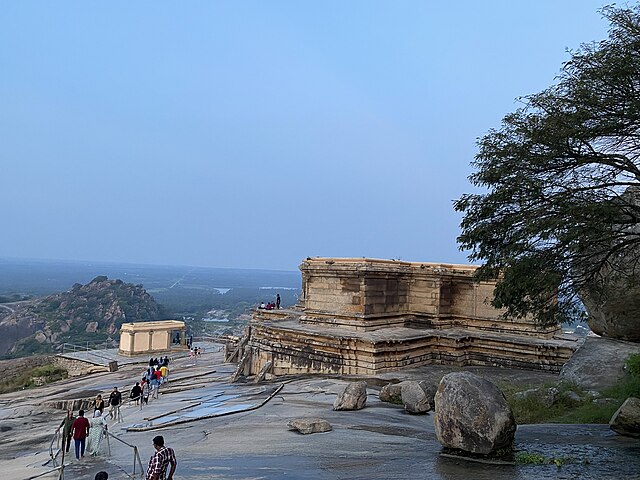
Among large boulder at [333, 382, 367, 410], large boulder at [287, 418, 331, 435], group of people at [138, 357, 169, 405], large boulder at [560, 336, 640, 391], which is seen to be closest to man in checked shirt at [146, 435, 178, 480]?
large boulder at [287, 418, 331, 435]

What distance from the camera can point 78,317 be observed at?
235 ft

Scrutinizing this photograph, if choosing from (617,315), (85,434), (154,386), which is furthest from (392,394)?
(154,386)

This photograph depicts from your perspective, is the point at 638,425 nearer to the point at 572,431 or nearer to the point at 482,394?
the point at 572,431

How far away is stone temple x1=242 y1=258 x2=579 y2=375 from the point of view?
17516mm

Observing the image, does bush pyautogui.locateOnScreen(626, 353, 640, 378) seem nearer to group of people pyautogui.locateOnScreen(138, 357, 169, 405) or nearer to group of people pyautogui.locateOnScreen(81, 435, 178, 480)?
group of people pyautogui.locateOnScreen(81, 435, 178, 480)

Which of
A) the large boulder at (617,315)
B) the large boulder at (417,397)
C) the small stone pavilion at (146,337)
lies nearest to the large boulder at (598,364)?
the large boulder at (617,315)

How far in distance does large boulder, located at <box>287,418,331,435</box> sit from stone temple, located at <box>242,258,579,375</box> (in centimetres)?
701

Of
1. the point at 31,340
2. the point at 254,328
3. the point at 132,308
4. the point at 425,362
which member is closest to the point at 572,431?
the point at 425,362

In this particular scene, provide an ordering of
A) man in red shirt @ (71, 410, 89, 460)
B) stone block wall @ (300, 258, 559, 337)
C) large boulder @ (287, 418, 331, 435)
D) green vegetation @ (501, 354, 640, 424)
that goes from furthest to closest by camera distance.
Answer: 1. stone block wall @ (300, 258, 559, 337)
2. green vegetation @ (501, 354, 640, 424)
3. large boulder @ (287, 418, 331, 435)
4. man in red shirt @ (71, 410, 89, 460)

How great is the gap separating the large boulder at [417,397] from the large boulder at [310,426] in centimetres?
233

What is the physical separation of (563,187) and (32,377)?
99.1 ft

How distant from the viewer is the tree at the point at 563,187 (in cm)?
811

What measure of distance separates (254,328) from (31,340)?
50.6 m

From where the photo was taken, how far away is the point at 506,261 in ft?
31.5
